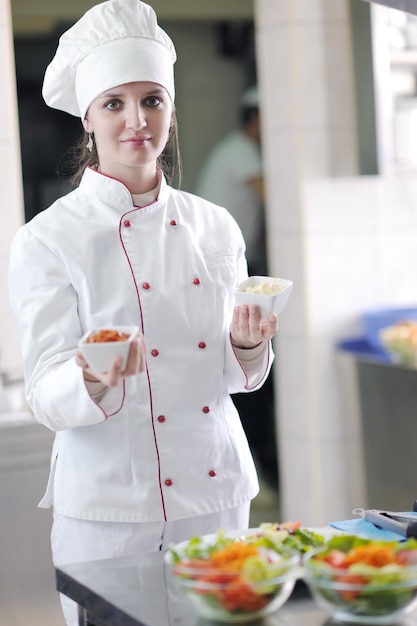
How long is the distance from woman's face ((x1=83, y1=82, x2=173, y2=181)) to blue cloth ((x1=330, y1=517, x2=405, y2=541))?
2.57ft

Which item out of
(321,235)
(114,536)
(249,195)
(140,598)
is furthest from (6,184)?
(140,598)

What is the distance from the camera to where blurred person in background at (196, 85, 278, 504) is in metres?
4.62

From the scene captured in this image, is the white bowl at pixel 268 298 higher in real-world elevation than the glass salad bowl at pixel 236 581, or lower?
higher

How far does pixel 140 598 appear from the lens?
1.52 m

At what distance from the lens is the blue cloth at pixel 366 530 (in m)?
1.72

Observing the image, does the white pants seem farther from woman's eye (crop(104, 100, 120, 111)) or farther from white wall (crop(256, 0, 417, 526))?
white wall (crop(256, 0, 417, 526))

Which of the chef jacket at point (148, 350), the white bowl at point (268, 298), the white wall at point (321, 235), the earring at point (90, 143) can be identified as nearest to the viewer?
the white bowl at point (268, 298)

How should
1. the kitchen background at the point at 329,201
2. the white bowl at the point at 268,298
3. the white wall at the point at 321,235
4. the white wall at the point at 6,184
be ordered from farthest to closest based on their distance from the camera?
the white wall at the point at 321,235, the kitchen background at the point at 329,201, the white wall at the point at 6,184, the white bowl at the point at 268,298

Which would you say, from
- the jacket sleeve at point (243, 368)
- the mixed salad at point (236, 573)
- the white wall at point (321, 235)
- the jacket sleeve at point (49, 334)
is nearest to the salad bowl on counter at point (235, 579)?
the mixed salad at point (236, 573)

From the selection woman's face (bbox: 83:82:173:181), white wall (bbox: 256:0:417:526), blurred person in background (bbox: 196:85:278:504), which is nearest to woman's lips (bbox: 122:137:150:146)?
woman's face (bbox: 83:82:173:181)

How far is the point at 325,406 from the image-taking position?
4172 millimetres

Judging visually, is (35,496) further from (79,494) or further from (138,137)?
(138,137)

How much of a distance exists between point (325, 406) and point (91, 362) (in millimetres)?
2551

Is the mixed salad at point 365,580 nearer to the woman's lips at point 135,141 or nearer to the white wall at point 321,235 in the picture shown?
the woman's lips at point 135,141
